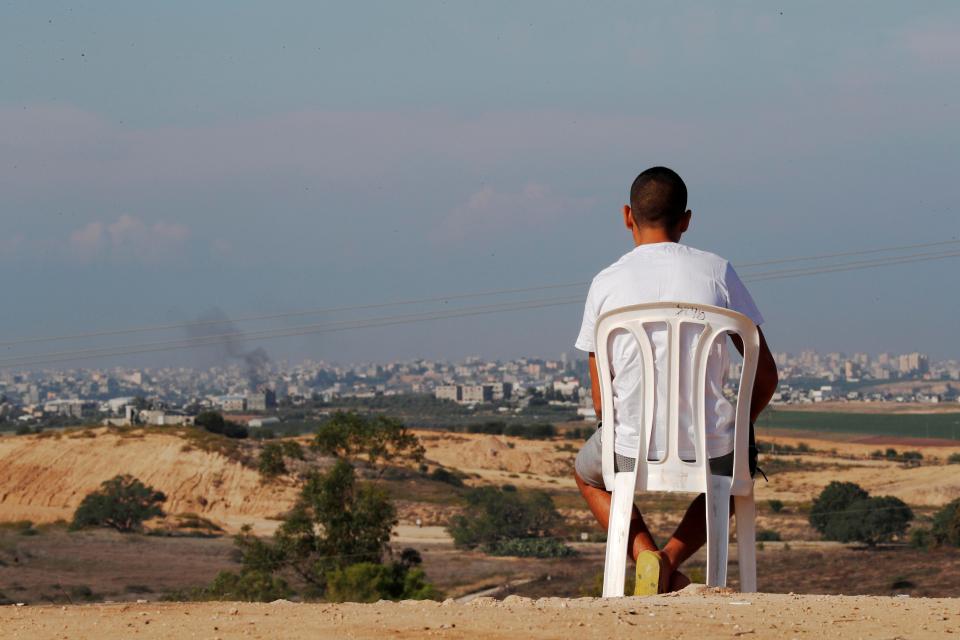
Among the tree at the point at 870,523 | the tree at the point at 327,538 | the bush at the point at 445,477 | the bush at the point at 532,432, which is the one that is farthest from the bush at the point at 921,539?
the bush at the point at 532,432

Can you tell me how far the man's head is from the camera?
532cm

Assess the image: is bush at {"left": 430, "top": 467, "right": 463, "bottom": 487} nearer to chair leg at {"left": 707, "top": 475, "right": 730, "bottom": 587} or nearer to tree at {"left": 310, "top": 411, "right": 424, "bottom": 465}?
tree at {"left": 310, "top": 411, "right": 424, "bottom": 465}

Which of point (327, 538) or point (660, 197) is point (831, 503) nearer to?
point (327, 538)

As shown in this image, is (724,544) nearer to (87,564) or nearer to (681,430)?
(681,430)

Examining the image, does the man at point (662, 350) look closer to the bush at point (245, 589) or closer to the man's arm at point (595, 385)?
the man's arm at point (595, 385)

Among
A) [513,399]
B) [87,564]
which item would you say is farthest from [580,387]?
[87,564]

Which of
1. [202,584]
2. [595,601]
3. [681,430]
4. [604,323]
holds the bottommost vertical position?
[202,584]

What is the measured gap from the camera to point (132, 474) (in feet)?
193

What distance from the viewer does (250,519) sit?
54281 millimetres

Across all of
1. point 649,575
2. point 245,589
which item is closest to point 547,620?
point 649,575

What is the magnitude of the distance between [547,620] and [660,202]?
5.87 feet

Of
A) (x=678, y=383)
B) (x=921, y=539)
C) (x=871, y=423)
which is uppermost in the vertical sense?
(x=871, y=423)

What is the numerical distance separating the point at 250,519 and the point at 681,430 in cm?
5094

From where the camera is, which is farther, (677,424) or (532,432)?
(532,432)
